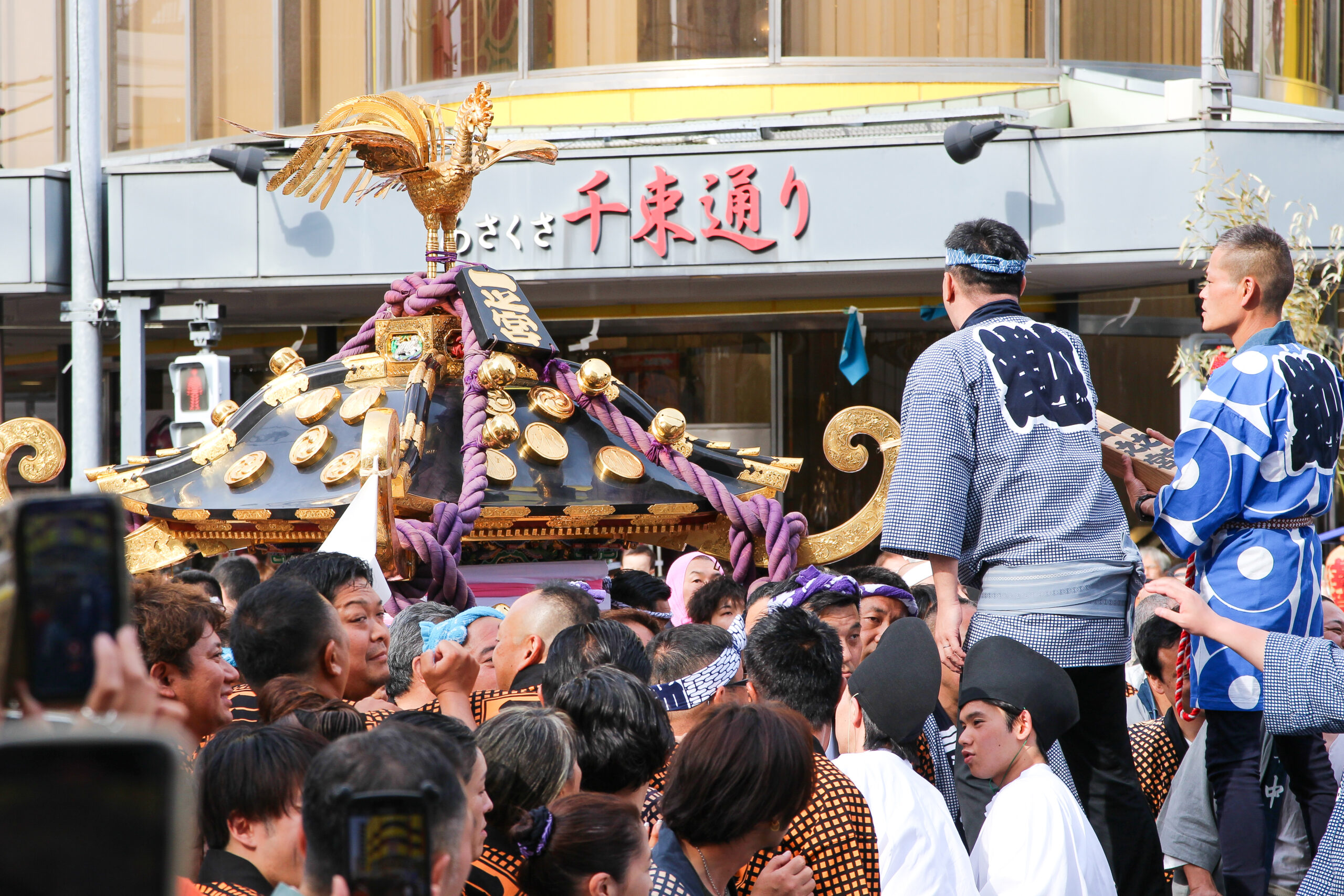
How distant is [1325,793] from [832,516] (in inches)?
319

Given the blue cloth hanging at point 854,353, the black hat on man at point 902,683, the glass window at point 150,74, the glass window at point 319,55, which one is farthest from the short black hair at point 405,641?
the glass window at point 150,74

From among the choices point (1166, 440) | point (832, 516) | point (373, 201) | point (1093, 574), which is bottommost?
point (832, 516)

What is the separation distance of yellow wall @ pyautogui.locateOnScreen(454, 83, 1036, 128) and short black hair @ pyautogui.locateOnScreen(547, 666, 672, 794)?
7877mm

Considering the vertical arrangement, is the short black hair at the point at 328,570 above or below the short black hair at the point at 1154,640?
above

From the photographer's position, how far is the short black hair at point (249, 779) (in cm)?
217

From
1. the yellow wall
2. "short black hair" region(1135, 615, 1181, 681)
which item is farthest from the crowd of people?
the yellow wall

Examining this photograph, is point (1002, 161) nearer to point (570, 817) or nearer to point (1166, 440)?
point (1166, 440)

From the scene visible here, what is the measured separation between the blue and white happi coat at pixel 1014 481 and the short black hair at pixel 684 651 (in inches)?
21.3

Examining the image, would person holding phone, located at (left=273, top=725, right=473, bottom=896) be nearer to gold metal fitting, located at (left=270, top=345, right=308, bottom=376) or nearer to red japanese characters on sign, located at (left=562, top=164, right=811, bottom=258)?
gold metal fitting, located at (left=270, top=345, right=308, bottom=376)

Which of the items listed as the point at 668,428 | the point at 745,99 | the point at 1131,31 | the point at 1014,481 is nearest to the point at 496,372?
the point at 668,428

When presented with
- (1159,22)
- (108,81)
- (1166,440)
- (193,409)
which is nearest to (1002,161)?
(1159,22)

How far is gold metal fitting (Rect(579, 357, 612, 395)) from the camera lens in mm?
4531

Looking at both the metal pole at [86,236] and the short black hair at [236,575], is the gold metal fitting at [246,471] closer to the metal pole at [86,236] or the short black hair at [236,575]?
the short black hair at [236,575]

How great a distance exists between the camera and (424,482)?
439 cm
